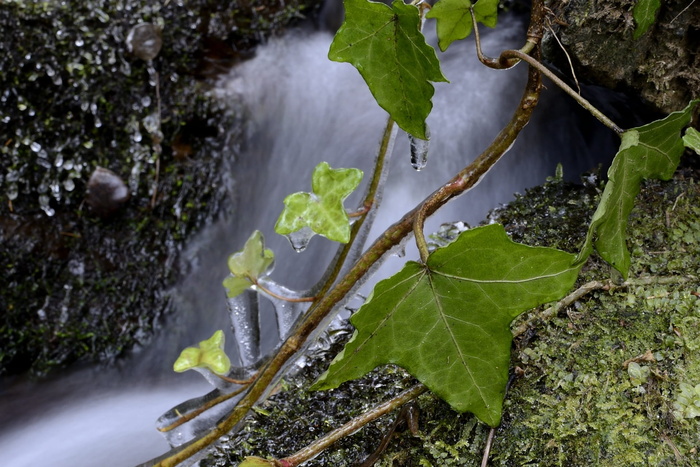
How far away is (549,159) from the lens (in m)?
1.43

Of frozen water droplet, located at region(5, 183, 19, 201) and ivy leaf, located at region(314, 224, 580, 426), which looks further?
frozen water droplet, located at region(5, 183, 19, 201)

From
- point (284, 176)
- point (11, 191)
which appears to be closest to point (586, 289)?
point (284, 176)

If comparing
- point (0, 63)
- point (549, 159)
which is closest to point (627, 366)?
point (549, 159)

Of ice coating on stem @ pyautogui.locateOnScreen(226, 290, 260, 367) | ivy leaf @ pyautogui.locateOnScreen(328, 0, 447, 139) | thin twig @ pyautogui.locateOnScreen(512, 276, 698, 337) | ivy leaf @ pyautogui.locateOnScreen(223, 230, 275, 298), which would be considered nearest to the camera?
ivy leaf @ pyautogui.locateOnScreen(328, 0, 447, 139)

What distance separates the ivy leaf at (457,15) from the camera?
0.83m

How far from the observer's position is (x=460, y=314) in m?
0.61

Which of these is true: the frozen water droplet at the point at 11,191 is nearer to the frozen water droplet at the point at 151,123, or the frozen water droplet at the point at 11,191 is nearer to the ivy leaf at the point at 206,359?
the frozen water droplet at the point at 151,123

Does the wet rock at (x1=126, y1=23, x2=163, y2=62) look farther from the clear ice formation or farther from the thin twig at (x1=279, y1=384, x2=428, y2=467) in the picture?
the thin twig at (x1=279, y1=384, x2=428, y2=467)

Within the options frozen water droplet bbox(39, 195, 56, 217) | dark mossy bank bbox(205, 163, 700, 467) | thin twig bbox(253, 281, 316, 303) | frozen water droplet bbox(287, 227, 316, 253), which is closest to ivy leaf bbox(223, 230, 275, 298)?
thin twig bbox(253, 281, 316, 303)

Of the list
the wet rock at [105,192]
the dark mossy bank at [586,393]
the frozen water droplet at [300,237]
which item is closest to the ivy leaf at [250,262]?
the frozen water droplet at [300,237]

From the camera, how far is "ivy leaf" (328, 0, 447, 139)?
2.25 ft

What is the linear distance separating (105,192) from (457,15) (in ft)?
4.02

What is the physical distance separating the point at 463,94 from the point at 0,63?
1360 millimetres

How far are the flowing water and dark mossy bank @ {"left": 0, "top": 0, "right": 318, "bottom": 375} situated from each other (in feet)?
0.28
